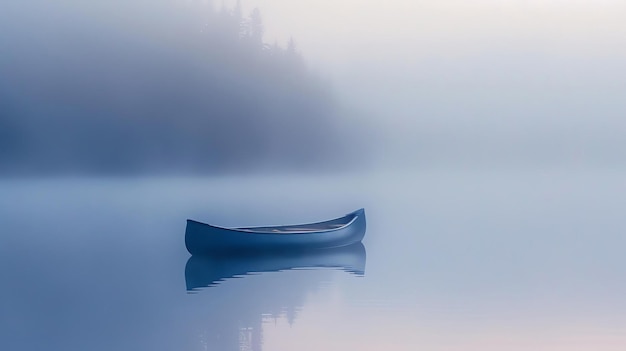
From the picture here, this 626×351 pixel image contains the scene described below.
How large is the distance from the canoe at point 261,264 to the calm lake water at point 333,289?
0.24 feet

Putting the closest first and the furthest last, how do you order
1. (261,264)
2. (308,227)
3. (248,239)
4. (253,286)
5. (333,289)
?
(333,289), (253,286), (261,264), (248,239), (308,227)

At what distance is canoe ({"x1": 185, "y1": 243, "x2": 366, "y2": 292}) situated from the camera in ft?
43.5

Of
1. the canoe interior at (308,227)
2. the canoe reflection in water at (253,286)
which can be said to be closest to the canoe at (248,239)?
the canoe interior at (308,227)

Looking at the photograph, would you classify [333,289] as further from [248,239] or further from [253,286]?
[248,239]

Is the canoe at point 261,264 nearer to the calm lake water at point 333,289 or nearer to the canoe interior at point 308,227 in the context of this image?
the calm lake water at point 333,289

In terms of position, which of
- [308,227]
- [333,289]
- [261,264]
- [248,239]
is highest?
[308,227]

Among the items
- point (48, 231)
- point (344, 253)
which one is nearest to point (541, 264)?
point (344, 253)

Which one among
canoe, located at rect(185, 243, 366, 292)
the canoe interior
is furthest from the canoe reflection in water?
the canoe interior

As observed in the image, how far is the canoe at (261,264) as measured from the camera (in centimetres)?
1325

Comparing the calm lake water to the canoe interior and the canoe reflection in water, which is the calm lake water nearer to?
the canoe reflection in water

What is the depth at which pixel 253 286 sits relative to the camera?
1225cm

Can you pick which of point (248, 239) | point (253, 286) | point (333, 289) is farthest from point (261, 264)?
point (333, 289)

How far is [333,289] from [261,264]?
8.49 feet

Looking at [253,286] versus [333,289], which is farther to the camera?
[253,286]
